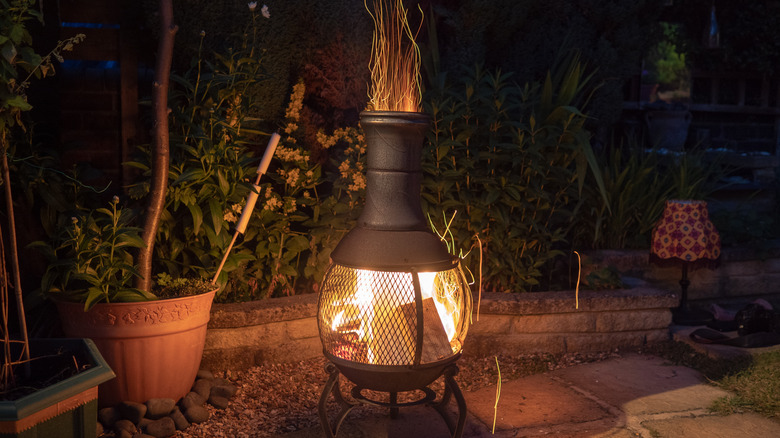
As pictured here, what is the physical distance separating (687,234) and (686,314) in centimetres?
69

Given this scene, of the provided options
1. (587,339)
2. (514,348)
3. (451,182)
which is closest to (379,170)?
(451,182)

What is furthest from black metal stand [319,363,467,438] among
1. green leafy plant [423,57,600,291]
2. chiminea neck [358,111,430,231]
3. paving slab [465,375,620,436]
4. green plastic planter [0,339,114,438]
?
green leafy plant [423,57,600,291]

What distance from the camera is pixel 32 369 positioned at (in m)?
2.71

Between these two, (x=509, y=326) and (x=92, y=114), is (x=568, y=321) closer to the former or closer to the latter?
(x=509, y=326)

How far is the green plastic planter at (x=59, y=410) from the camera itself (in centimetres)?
211

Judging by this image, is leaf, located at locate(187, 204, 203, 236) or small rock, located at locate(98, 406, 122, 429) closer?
small rock, located at locate(98, 406, 122, 429)

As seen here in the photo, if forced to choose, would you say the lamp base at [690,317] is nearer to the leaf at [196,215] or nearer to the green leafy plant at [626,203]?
the green leafy plant at [626,203]

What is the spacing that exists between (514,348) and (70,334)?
247 centimetres

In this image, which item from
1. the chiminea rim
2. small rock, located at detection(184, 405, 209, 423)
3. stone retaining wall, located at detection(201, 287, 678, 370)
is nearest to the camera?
the chiminea rim

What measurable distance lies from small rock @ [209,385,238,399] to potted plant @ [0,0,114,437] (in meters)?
0.95

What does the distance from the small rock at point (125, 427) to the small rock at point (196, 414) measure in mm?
258

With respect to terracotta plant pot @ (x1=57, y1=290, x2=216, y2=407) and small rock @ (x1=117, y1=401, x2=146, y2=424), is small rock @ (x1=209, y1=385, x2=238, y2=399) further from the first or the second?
small rock @ (x1=117, y1=401, x2=146, y2=424)

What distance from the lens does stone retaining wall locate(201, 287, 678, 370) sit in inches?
149

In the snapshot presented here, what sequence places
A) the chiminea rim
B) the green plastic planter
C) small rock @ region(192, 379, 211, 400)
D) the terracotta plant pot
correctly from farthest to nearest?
small rock @ region(192, 379, 211, 400), the terracotta plant pot, the chiminea rim, the green plastic planter
